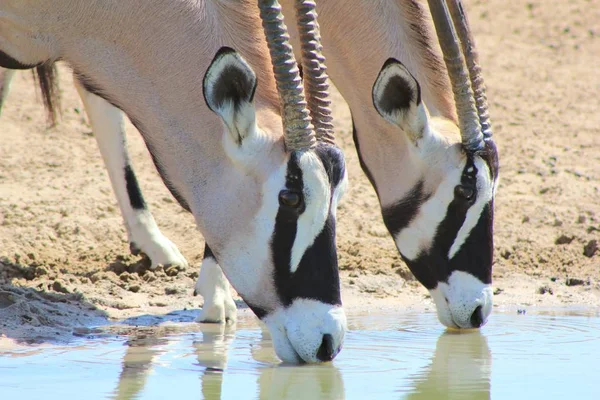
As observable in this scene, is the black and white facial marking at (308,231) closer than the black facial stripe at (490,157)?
Yes

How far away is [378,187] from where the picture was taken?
21.3 feet

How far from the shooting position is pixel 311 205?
15.7ft

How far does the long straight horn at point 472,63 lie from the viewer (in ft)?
20.4

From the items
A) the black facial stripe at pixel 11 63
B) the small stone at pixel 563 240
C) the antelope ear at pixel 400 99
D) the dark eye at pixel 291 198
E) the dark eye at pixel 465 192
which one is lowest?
the dark eye at pixel 291 198

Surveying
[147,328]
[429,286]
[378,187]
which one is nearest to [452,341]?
[429,286]

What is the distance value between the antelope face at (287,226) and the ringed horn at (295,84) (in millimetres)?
78

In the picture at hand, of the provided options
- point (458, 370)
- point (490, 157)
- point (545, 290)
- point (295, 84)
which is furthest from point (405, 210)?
point (295, 84)

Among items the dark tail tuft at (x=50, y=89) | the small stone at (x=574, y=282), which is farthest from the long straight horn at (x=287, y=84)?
the small stone at (x=574, y=282)

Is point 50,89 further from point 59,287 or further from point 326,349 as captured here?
point 326,349

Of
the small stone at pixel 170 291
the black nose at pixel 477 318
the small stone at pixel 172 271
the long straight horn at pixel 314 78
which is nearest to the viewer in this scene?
the long straight horn at pixel 314 78

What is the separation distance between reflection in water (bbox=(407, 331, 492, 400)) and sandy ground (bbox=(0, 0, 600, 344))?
959 mm

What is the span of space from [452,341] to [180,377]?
166 centimetres

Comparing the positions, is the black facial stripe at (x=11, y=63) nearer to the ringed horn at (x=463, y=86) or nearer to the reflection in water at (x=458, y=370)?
the ringed horn at (x=463, y=86)

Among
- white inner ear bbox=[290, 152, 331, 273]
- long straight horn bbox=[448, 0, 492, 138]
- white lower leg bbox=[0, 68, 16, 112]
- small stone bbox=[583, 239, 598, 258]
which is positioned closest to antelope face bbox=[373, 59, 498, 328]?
long straight horn bbox=[448, 0, 492, 138]
